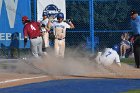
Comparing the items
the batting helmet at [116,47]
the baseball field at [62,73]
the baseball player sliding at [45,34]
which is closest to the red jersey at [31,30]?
the baseball field at [62,73]

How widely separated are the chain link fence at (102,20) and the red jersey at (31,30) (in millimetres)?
3865

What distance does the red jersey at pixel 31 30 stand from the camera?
19.7 m

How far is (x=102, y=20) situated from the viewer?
24.6m

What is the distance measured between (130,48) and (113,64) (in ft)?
13.9

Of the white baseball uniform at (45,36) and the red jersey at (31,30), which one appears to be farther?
the white baseball uniform at (45,36)

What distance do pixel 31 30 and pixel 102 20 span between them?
582 centimetres

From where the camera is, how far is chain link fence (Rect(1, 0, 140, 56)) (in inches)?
945

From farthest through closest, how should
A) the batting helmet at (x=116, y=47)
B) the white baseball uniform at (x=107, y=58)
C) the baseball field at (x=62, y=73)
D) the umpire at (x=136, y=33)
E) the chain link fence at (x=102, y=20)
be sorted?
the chain link fence at (x=102, y=20)
the batting helmet at (x=116, y=47)
the white baseball uniform at (x=107, y=58)
the umpire at (x=136, y=33)
the baseball field at (x=62, y=73)

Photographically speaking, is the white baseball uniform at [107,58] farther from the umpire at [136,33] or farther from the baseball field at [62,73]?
the umpire at [136,33]

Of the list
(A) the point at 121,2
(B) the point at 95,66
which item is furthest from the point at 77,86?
(A) the point at 121,2

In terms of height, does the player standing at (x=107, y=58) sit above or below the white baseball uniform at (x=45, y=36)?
below

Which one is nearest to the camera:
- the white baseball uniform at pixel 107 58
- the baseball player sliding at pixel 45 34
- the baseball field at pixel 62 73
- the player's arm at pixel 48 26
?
the baseball field at pixel 62 73

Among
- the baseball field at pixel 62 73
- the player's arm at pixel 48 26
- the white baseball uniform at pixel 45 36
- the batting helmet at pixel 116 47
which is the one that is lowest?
the baseball field at pixel 62 73

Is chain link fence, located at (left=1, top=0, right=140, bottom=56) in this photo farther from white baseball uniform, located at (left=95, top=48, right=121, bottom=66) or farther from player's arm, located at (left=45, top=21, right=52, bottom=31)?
white baseball uniform, located at (left=95, top=48, right=121, bottom=66)
